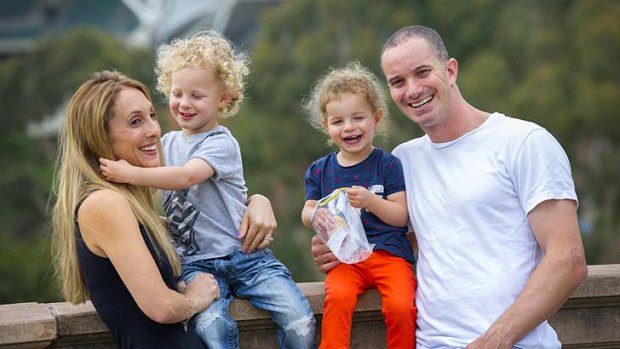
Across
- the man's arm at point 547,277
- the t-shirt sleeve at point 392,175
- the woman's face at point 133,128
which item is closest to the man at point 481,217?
the man's arm at point 547,277

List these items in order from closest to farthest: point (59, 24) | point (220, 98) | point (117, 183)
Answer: point (117, 183), point (220, 98), point (59, 24)

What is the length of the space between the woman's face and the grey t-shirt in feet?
1.22

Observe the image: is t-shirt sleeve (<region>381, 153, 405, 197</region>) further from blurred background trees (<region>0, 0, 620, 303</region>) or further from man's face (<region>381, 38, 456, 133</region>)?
blurred background trees (<region>0, 0, 620, 303</region>)

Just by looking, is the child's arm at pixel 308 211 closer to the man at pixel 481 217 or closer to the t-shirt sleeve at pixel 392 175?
the t-shirt sleeve at pixel 392 175

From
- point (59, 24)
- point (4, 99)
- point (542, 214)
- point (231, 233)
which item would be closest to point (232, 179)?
point (231, 233)

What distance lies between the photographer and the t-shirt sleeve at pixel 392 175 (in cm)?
463

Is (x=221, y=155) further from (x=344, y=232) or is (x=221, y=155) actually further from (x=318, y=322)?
(x=318, y=322)

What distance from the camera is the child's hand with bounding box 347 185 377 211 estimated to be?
4531 mm

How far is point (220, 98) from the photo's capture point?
479 cm

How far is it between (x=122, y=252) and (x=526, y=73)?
41.5 metres

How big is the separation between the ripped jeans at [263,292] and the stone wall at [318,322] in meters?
0.08

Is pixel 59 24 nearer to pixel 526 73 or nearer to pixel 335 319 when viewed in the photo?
pixel 526 73

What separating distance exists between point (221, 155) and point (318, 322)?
0.80 m

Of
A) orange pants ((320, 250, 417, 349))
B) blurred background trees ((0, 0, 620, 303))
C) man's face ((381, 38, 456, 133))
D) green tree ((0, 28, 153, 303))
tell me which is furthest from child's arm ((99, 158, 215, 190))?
blurred background trees ((0, 0, 620, 303))
